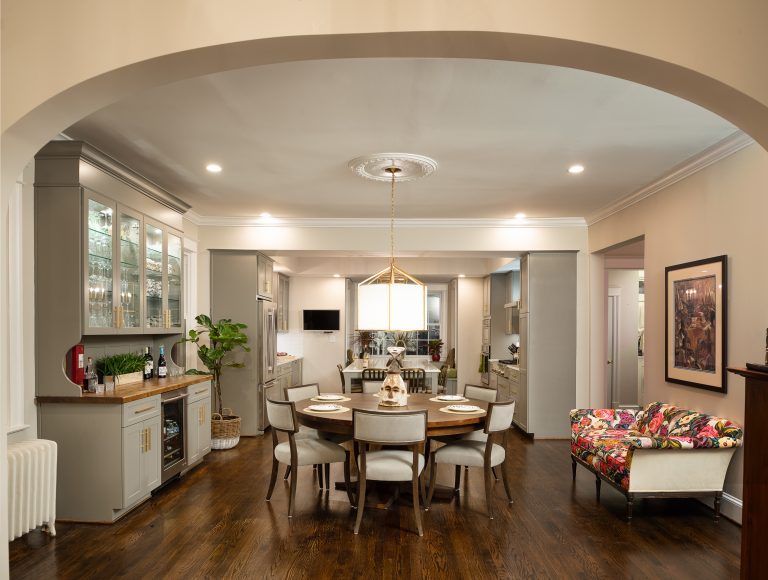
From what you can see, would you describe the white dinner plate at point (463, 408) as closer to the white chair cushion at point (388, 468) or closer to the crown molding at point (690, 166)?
the white chair cushion at point (388, 468)

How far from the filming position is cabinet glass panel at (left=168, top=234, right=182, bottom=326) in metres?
5.48

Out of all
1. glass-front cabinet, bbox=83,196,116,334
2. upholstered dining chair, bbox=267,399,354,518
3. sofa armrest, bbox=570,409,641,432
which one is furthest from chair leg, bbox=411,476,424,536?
glass-front cabinet, bbox=83,196,116,334

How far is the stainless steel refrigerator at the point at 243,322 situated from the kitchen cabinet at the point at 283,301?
283 cm

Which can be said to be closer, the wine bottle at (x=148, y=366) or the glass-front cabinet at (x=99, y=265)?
the glass-front cabinet at (x=99, y=265)

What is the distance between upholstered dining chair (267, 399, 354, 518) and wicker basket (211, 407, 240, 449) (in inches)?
79.3

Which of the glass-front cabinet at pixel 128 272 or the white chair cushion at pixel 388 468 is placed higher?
the glass-front cabinet at pixel 128 272

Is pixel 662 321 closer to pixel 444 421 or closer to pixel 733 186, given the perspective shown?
pixel 733 186

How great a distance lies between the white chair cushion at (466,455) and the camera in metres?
4.37

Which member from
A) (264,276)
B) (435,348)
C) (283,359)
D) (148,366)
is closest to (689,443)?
(148,366)

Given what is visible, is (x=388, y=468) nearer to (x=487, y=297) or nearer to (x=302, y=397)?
(x=302, y=397)

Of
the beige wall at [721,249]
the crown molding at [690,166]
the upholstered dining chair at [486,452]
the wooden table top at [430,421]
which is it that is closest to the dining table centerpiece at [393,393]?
the wooden table top at [430,421]

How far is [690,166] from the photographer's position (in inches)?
181

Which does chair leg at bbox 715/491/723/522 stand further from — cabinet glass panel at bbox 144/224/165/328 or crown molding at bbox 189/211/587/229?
cabinet glass panel at bbox 144/224/165/328

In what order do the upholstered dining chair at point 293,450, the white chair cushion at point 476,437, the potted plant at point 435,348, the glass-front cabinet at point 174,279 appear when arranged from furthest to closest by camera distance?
the potted plant at point 435,348
the glass-front cabinet at point 174,279
the white chair cushion at point 476,437
the upholstered dining chair at point 293,450
